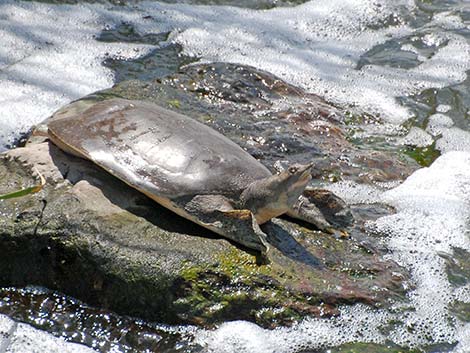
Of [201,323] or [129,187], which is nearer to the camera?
[201,323]

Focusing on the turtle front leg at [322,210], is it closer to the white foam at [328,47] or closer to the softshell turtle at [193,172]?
the softshell turtle at [193,172]

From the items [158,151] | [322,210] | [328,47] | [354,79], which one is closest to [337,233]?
[322,210]

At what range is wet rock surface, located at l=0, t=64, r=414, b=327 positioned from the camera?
8.53 ft

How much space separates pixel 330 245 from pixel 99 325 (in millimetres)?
937

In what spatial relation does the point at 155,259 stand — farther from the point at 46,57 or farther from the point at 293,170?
the point at 46,57

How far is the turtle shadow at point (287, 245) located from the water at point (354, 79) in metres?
0.23

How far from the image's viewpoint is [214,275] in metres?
2.61

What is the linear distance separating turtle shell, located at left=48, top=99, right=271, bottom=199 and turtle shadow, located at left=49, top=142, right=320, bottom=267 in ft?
0.26

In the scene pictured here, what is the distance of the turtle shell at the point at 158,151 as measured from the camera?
9.10 ft

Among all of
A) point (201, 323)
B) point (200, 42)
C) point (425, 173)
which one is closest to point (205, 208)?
point (201, 323)

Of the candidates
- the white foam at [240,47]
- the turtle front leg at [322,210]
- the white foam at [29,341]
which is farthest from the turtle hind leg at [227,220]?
the white foam at [240,47]

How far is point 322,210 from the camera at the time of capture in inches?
123

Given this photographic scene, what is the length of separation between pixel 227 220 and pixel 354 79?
8.53ft

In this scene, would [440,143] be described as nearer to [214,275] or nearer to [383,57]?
[383,57]
